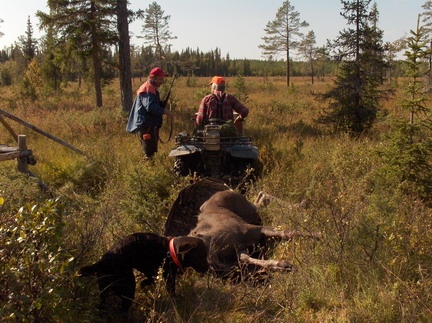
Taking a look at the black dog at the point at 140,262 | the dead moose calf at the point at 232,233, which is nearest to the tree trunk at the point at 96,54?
the dead moose calf at the point at 232,233

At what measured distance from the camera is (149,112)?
6.90 m

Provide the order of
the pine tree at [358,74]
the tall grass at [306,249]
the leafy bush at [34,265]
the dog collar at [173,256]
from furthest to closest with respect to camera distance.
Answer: the pine tree at [358,74] → the dog collar at [173,256] → the tall grass at [306,249] → the leafy bush at [34,265]

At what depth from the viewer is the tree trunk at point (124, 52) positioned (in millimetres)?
12258

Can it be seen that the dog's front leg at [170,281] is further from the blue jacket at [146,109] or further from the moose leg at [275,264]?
the blue jacket at [146,109]

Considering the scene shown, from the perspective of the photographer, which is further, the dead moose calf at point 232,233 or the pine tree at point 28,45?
the pine tree at point 28,45

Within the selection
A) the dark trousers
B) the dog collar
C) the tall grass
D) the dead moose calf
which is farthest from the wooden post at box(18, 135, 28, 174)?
the dog collar

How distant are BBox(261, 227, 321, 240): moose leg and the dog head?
111 cm

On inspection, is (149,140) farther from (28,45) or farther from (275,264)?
(28,45)

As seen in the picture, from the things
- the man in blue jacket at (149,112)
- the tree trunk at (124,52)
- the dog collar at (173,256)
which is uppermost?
the tree trunk at (124,52)

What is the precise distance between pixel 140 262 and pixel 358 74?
10.2m

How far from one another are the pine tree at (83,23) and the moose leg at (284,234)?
1417cm

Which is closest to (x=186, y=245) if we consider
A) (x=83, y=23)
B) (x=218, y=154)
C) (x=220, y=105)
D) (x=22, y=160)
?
(x=218, y=154)

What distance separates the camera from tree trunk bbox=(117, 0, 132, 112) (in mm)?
12258

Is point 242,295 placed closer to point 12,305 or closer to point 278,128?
point 12,305
